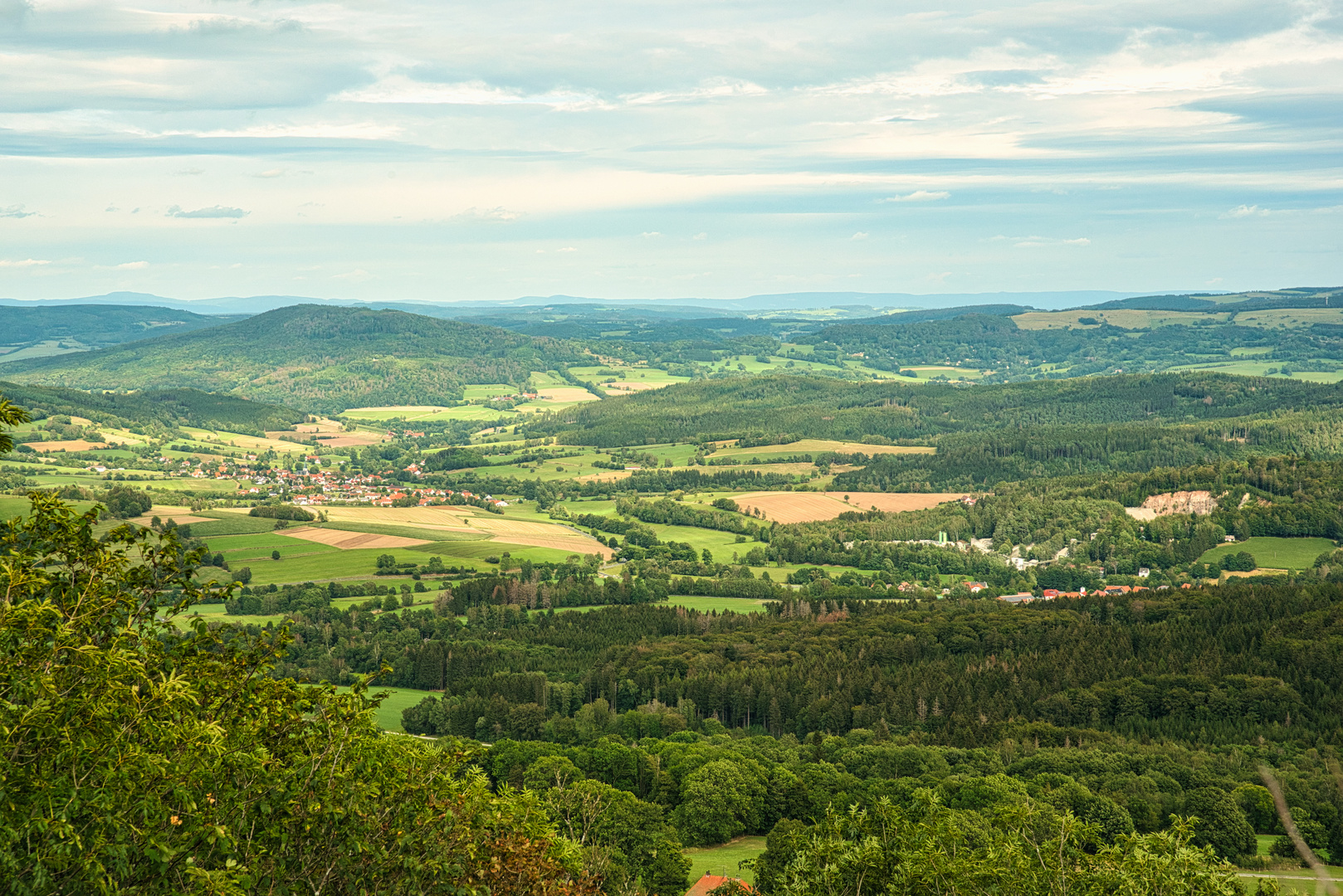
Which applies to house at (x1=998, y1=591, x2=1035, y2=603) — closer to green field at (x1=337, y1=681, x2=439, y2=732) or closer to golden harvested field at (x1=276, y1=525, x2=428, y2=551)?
green field at (x1=337, y1=681, x2=439, y2=732)

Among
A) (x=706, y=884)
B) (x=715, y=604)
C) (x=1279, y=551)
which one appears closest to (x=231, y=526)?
(x=715, y=604)

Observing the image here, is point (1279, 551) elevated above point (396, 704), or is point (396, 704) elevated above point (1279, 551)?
point (1279, 551)

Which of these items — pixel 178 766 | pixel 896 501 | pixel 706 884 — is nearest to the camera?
pixel 178 766

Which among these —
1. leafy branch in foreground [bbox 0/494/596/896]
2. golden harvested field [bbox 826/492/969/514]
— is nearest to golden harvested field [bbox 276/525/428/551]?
golden harvested field [bbox 826/492/969/514]

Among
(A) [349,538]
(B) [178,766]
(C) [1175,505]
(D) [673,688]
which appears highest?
(B) [178,766]

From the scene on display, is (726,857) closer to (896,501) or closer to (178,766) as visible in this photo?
(178,766)

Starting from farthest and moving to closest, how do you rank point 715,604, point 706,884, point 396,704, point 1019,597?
1. point 1019,597
2. point 715,604
3. point 396,704
4. point 706,884
